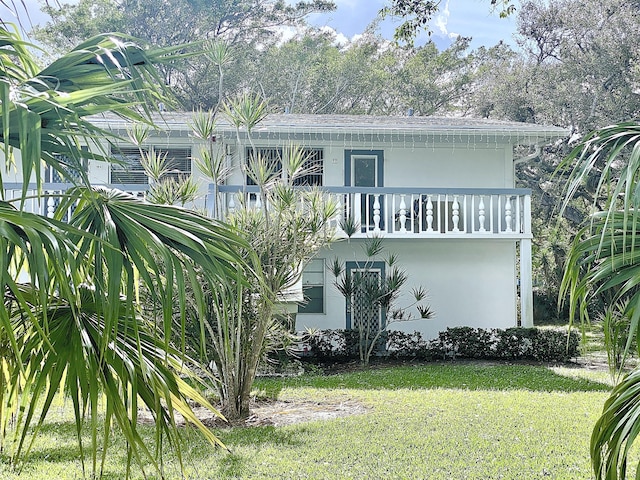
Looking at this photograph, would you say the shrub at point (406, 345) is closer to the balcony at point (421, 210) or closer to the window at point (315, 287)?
the window at point (315, 287)

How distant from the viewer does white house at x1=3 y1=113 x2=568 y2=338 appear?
596 inches

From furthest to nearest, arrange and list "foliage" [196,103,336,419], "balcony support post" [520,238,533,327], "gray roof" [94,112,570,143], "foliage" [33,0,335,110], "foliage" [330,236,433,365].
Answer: "foliage" [33,0,335,110] → "balcony support post" [520,238,533,327] → "gray roof" [94,112,570,143] → "foliage" [330,236,433,365] → "foliage" [196,103,336,419]

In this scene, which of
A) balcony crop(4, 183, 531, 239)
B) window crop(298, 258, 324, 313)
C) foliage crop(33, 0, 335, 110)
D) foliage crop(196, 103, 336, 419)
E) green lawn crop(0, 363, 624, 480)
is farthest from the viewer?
foliage crop(33, 0, 335, 110)

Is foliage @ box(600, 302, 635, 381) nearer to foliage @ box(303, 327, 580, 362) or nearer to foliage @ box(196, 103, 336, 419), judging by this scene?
foliage @ box(196, 103, 336, 419)

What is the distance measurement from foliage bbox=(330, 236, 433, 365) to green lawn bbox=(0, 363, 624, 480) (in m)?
2.81

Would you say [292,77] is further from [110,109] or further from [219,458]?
[110,109]

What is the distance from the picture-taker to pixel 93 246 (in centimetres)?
292

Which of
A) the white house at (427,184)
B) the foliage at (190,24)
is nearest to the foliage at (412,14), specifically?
the white house at (427,184)

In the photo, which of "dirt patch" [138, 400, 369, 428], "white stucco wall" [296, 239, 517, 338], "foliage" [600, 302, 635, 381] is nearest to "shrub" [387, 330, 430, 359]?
"white stucco wall" [296, 239, 517, 338]

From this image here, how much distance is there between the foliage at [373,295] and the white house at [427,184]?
303mm

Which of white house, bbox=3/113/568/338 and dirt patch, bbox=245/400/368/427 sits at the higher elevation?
white house, bbox=3/113/568/338

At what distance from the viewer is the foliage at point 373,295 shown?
45.5 ft

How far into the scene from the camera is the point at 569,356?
1496 centimetres

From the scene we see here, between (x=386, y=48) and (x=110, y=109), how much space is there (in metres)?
32.1
